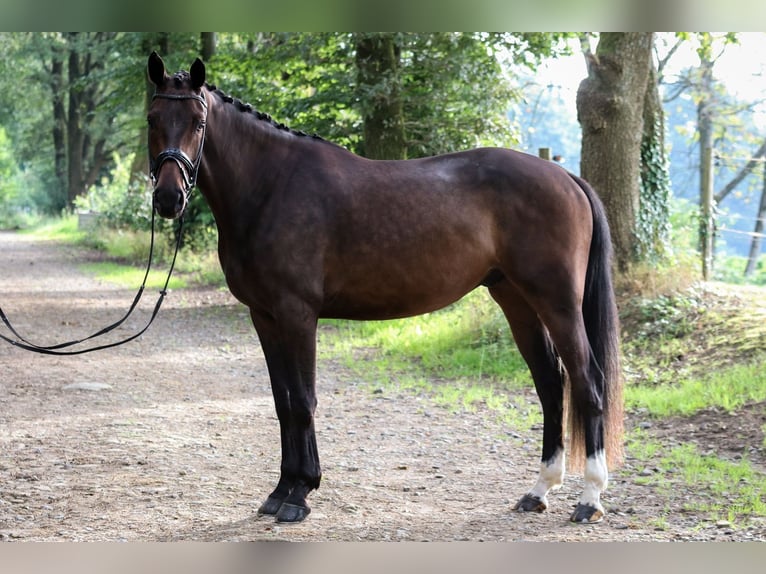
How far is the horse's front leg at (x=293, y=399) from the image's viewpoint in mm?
4465

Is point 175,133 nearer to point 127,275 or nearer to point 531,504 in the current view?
point 531,504

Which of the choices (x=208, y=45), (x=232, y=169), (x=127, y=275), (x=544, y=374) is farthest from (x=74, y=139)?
(x=544, y=374)

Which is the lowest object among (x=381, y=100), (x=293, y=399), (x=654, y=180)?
(x=293, y=399)

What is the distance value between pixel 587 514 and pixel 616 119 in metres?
5.85

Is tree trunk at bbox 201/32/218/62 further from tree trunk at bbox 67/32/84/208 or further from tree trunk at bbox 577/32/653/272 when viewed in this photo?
tree trunk at bbox 67/32/84/208

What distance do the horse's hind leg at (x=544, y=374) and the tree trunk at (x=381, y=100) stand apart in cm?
662

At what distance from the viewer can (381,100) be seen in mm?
11289

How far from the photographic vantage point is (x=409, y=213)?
4668 millimetres

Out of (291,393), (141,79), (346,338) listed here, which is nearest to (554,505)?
(291,393)

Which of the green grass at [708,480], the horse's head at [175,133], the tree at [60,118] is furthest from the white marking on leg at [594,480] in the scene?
the tree at [60,118]

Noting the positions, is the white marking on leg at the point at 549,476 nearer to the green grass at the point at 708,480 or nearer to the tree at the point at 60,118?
the green grass at the point at 708,480

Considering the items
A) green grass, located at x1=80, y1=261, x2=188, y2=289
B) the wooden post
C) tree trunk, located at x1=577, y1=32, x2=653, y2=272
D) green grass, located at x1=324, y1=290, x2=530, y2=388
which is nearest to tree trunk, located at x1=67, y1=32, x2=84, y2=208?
green grass, located at x1=80, y1=261, x2=188, y2=289

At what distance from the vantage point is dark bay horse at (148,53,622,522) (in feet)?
14.8

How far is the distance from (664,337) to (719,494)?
3727mm
